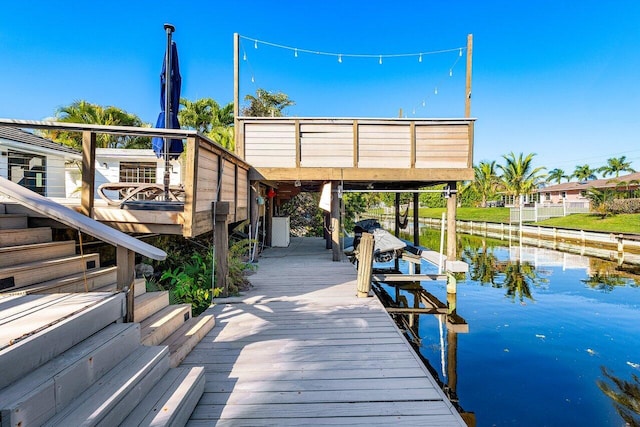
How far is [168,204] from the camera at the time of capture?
5.24m

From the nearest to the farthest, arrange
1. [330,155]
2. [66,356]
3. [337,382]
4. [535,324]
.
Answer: [66,356], [337,382], [535,324], [330,155]

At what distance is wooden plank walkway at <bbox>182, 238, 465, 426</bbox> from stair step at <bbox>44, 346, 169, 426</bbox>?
0.53 metres

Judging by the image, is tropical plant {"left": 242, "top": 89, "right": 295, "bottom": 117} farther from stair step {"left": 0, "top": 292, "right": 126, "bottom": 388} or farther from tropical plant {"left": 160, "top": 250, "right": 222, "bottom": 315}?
stair step {"left": 0, "top": 292, "right": 126, "bottom": 388}

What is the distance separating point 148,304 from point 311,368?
2030 mm

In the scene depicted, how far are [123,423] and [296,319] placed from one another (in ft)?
9.96

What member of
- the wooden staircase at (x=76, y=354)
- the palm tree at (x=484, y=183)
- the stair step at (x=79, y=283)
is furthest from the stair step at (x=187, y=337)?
the palm tree at (x=484, y=183)

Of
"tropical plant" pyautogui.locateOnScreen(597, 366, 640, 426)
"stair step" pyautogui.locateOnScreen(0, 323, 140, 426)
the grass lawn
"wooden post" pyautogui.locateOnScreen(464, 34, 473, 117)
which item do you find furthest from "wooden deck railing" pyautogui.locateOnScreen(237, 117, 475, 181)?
the grass lawn

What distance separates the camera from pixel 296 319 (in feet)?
16.6

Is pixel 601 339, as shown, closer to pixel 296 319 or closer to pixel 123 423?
pixel 296 319

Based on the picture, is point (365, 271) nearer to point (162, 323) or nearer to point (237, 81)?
point (162, 323)

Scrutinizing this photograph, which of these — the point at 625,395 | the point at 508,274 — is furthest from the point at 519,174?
the point at 625,395

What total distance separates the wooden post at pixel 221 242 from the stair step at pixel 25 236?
2.29 meters

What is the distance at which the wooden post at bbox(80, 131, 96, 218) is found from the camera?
4390 millimetres

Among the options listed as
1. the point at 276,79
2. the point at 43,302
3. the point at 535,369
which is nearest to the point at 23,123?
the point at 43,302
